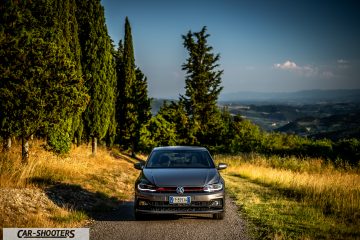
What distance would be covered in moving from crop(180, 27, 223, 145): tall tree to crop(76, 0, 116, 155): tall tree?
94.8 ft

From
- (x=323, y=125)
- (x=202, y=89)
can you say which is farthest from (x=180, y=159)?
(x=323, y=125)

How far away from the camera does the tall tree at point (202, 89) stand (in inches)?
2060

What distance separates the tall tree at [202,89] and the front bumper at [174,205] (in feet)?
146

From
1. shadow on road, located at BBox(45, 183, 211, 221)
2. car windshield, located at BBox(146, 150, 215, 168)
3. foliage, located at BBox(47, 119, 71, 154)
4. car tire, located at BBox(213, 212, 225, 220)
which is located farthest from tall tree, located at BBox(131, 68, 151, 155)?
car tire, located at BBox(213, 212, 225, 220)

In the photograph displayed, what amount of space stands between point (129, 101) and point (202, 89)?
61.4ft

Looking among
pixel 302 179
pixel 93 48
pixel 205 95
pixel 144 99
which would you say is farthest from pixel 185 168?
pixel 205 95

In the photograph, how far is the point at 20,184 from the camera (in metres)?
9.27

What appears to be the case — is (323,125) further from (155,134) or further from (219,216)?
(219,216)

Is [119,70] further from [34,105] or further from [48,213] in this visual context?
[48,213]

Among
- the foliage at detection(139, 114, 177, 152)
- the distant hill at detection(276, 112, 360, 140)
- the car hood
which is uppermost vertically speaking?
the car hood

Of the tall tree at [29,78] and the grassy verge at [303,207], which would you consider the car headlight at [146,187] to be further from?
the tall tree at [29,78]

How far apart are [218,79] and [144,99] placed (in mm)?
19360

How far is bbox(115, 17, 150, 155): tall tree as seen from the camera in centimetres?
3628

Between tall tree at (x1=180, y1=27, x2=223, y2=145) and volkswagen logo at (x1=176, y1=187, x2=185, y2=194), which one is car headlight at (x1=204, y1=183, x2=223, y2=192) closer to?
volkswagen logo at (x1=176, y1=187, x2=185, y2=194)
